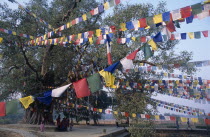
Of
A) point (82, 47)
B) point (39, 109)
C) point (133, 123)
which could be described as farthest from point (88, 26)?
point (133, 123)

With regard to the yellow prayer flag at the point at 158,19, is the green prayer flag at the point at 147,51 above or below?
below

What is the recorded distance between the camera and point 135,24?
7355mm

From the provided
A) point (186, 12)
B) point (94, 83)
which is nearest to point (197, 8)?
point (186, 12)

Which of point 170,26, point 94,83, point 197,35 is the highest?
point 170,26

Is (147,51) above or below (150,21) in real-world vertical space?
below

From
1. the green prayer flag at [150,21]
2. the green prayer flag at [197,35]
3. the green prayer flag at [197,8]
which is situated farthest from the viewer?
the green prayer flag at [197,35]

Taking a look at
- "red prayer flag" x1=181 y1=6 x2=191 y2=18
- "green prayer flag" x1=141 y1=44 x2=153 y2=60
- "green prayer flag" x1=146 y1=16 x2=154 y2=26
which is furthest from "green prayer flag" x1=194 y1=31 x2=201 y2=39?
"green prayer flag" x1=141 y1=44 x2=153 y2=60

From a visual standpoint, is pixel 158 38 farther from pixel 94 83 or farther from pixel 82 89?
pixel 82 89

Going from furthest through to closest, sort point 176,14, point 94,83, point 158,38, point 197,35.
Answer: point 197,35 < point 158,38 < point 94,83 < point 176,14

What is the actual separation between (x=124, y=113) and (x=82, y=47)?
7.06 m

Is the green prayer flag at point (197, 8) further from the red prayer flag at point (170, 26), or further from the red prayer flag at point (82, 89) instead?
the red prayer flag at point (82, 89)

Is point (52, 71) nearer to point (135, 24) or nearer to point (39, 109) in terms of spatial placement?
point (39, 109)

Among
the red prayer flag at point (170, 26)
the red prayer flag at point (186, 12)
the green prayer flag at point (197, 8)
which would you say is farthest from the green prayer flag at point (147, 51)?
the green prayer flag at point (197, 8)

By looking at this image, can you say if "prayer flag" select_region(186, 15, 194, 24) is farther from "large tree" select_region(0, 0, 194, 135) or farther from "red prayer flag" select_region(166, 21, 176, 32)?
"large tree" select_region(0, 0, 194, 135)
